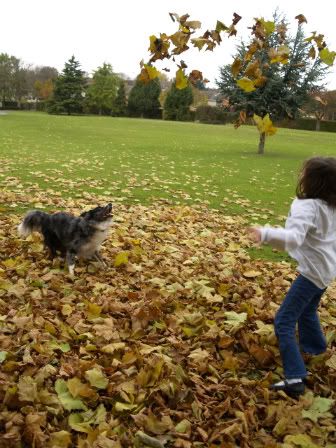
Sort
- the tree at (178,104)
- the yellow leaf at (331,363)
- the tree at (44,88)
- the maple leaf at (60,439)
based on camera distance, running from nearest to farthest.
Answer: the maple leaf at (60,439) < the yellow leaf at (331,363) < the tree at (178,104) < the tree at (44,88)

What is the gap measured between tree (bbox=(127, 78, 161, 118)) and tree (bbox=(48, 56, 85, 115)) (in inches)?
311

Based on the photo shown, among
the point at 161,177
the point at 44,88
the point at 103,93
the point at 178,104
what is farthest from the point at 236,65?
the point at 44,88

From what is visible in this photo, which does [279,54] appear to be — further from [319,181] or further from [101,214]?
[101,214]

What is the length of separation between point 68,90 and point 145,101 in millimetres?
11349

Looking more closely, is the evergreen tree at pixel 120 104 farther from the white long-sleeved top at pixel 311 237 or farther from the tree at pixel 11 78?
the white long-sleeved top at pixel 311 237

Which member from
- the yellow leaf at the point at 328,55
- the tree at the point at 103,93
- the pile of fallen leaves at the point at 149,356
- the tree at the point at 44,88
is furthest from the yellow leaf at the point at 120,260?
the tree at the point at 44,88

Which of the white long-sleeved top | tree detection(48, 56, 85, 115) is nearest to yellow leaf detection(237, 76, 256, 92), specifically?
the white long-sleeved top

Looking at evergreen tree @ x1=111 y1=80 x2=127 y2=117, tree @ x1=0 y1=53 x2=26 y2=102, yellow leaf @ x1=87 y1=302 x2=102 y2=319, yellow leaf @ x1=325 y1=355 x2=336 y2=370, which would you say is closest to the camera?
yellow leaf @ x1=325 y1=355 x2=336 y2=370

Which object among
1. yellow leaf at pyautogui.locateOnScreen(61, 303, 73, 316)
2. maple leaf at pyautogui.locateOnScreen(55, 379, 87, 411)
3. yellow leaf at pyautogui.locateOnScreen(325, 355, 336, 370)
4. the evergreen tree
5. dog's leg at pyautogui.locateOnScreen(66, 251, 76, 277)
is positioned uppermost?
the evergreen tree

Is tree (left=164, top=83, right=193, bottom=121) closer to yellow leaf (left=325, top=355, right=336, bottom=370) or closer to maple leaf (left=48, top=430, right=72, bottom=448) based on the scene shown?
yellow leaf (left=325, top=355, right=336, bottom=370)

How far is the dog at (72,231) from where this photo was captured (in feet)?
17.0

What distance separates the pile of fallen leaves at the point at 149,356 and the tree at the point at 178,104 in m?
57.7

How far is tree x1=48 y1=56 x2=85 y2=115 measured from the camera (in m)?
61.5

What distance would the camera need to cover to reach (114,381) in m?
3.13
